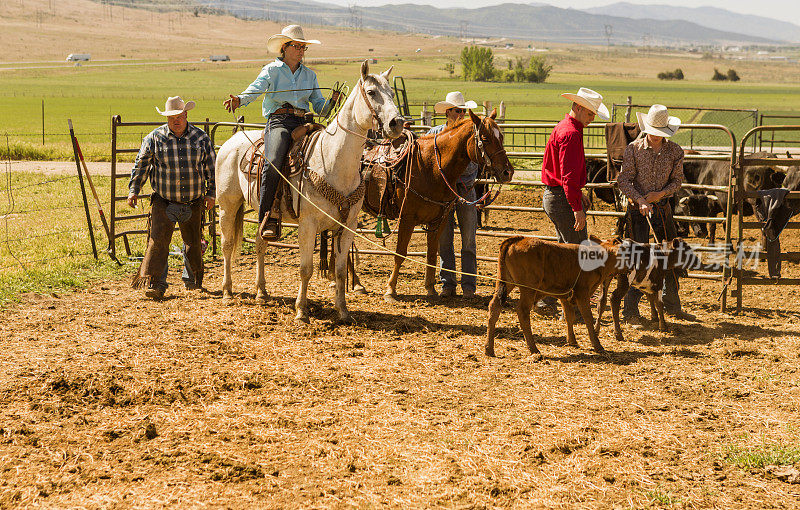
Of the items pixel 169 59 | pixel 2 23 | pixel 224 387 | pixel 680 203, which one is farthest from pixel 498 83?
pixel 2 23

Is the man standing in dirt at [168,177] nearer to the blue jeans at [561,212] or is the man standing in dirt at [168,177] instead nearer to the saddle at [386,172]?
the saddle at [386,172]

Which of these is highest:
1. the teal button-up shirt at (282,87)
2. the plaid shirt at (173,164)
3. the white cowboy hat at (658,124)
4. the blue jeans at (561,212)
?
the teal button-up shirt at (282,87)

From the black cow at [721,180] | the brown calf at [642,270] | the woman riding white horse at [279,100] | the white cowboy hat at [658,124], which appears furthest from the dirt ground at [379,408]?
the black cow at [721,180]

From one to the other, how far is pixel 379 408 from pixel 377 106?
298 centimetres

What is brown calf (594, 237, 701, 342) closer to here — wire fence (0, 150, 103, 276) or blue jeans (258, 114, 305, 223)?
blue jeans (258, 114, 305, 223)

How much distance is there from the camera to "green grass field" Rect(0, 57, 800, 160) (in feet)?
120

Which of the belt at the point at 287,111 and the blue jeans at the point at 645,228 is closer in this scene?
the blue jeans at the point at 645,228

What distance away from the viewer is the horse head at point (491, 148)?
301 inches

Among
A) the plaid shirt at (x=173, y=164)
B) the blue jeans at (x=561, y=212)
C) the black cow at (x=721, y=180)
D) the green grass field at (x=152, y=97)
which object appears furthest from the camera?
the green grass field at (x=152, y=97)

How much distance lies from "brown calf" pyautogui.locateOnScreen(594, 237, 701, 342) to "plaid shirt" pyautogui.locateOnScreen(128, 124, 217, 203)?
4.54 meters

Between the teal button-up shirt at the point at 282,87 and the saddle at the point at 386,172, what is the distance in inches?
40.2

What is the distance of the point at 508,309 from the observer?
823cm

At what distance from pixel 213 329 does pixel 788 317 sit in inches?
236

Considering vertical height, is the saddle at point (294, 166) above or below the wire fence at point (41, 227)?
above
